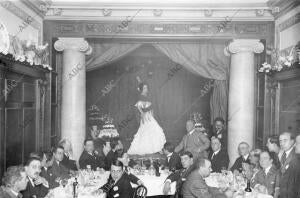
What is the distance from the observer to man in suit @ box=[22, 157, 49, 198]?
13.5 feet

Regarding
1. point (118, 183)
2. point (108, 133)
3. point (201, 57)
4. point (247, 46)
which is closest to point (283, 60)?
point (247, 46)

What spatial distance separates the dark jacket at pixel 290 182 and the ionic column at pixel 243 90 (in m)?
2.80

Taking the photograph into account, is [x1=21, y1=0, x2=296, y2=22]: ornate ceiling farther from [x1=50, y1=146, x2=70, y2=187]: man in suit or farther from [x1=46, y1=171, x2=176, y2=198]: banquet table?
[x1=46, y1=171, x2=176, y2=198]: banquet table

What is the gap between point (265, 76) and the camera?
7207 mm

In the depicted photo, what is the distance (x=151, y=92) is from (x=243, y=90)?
164 inches

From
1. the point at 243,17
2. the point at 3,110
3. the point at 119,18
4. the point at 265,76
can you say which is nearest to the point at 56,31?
the point at 119,18

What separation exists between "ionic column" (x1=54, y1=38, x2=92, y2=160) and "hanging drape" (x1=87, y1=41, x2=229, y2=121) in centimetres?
53

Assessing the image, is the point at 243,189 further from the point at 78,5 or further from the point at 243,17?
the point at 78,5

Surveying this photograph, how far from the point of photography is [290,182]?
4.46 meters

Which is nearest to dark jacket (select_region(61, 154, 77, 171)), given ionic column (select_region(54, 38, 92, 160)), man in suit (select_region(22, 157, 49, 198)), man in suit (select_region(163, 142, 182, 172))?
ionic column (select_region(54, 38, 92, 160))

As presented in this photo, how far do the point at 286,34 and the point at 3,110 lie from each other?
5443mm

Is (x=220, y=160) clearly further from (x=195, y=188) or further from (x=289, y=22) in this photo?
(x=289, y=22)

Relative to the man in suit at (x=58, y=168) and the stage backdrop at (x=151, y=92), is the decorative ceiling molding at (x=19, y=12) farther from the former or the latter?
the stage backdrop at (x=151, y=92)

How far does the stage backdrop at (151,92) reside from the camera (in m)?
10.8
